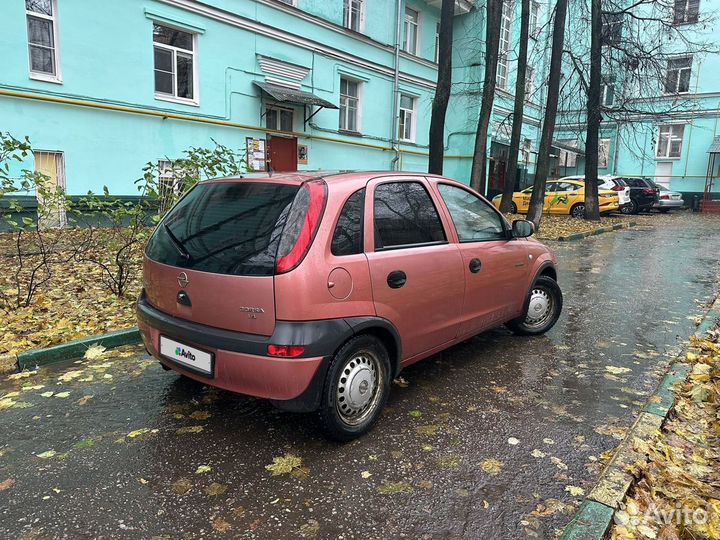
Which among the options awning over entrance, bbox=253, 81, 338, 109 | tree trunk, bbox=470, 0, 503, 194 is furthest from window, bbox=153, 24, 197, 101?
tree trunk, bbox=470, 0, 503, 194

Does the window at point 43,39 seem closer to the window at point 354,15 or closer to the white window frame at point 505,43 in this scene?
the window at point 354,15

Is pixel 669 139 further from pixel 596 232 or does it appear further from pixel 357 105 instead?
pixel 357 105

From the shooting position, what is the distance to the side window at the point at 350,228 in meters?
3.13

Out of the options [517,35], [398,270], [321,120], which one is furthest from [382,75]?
[398,270]

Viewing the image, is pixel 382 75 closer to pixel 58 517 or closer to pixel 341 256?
pixel 341 256

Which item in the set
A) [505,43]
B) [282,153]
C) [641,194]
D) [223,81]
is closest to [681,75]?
[641,194]

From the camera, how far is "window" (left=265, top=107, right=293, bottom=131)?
15594 mm

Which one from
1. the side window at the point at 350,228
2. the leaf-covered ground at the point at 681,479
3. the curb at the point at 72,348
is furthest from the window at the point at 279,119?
the leaf-covered ground at the point at 681,479

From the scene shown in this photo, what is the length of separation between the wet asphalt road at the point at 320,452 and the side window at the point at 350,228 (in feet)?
4.02

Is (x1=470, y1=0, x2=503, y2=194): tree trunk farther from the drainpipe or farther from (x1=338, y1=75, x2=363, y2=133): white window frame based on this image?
the drainpipe

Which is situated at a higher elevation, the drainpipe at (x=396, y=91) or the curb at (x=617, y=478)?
the drainpipe at (x=396, y=91)

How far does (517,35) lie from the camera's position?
82.2 ft

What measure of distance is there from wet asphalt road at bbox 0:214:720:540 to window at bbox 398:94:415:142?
1704cm

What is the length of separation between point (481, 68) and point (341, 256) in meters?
22.0
